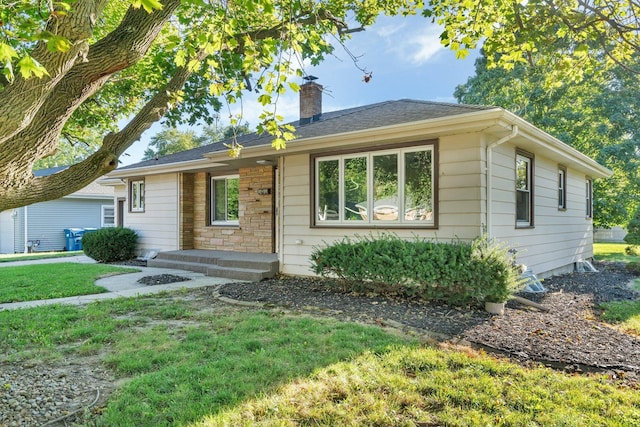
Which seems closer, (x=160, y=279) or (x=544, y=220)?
(x=160, y=279)

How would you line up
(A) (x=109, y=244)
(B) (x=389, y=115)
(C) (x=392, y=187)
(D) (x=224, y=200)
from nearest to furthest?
(C) (x=392, y=187)
(B) (x=389, y=115)
(D) (x=224, y=200)
(A) (x=109, y=244)

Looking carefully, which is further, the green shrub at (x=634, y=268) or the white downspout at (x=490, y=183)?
the green shrub at (x=634, y=268)

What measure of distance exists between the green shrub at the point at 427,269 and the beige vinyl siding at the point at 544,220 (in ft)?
4.20

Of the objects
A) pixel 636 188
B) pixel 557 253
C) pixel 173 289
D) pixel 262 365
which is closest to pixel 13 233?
pixel 173 289

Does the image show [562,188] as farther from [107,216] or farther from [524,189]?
[107,216]

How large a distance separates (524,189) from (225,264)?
6.66 meters

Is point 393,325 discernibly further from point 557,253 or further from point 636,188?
point 636,188

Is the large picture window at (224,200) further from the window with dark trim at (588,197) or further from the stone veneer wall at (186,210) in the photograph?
the window with dark trim at (588,197)

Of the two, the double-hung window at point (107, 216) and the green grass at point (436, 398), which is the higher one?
the double-hung window at point (107, 216)

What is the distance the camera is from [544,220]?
8602 millimetres

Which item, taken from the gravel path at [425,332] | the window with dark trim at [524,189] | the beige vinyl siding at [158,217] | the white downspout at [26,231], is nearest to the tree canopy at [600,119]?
the window with dark trim at [524,189]

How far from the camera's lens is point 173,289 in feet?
23.2

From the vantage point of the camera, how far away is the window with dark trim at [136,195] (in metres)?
13.1

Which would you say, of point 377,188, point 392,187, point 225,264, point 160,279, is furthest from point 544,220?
point 160,279
